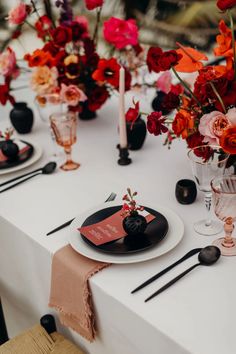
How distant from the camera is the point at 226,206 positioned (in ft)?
3.35

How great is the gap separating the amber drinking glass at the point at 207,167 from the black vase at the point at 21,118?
31.2 inches

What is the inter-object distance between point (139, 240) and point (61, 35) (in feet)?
2.88

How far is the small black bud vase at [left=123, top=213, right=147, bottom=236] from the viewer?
107cm

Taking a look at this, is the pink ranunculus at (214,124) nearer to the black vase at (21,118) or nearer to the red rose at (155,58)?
the red rose at (155,58)

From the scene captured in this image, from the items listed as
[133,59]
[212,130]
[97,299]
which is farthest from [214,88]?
[133,59]

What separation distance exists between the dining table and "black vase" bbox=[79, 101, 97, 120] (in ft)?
0.08

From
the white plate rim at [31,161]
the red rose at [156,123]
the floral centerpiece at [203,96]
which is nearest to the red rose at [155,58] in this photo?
the floral centerpiece at [203,96]

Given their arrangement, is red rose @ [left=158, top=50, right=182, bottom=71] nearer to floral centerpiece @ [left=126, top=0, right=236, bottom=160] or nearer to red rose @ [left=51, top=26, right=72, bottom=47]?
floral centerpiece @ [left=126, top=0, right=236, bottom=160]

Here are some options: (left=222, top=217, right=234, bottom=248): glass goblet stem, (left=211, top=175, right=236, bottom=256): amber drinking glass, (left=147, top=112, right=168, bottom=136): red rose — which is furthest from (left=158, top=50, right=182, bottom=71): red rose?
(left=222, top=217, right=234, bottom=248): glass goblet stem

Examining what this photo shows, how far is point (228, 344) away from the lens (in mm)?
826

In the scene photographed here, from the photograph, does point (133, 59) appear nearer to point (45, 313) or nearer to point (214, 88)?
point (214, 88)

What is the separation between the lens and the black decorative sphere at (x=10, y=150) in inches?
59.1

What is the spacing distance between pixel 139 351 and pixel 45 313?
37cm

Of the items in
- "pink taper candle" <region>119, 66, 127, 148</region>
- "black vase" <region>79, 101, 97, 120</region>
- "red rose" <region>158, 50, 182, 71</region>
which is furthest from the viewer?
"black vase" <region>79, 101, 97, 120</region>
